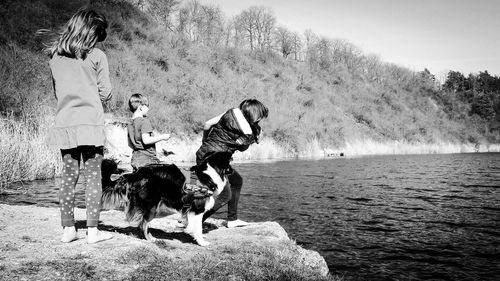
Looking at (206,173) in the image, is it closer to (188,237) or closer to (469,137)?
(188,237)

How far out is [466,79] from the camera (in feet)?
278

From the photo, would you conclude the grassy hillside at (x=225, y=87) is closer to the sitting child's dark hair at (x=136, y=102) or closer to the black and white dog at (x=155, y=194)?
the sitting child's dark hair at (x=136, y=102)

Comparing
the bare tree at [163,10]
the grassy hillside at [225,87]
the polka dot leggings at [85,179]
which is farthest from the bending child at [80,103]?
the bare tree at [163,10]

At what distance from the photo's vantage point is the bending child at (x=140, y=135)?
553 centimetres

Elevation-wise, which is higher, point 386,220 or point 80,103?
point 80,103

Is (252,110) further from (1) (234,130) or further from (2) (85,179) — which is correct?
(2) (85,179)

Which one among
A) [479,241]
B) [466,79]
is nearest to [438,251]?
[479,241]

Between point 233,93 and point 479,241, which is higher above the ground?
point 233,93

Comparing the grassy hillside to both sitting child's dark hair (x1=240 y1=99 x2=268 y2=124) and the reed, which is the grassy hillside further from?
sitting child's dark hair (x1=240 y1=99 x2=268 y2=124)

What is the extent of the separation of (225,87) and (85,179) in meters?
35.7

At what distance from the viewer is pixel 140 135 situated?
5.58 meters

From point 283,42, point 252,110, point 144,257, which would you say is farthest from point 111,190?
point 283,42

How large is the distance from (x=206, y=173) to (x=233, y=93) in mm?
34646

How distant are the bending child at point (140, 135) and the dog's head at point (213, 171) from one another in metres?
1.04
